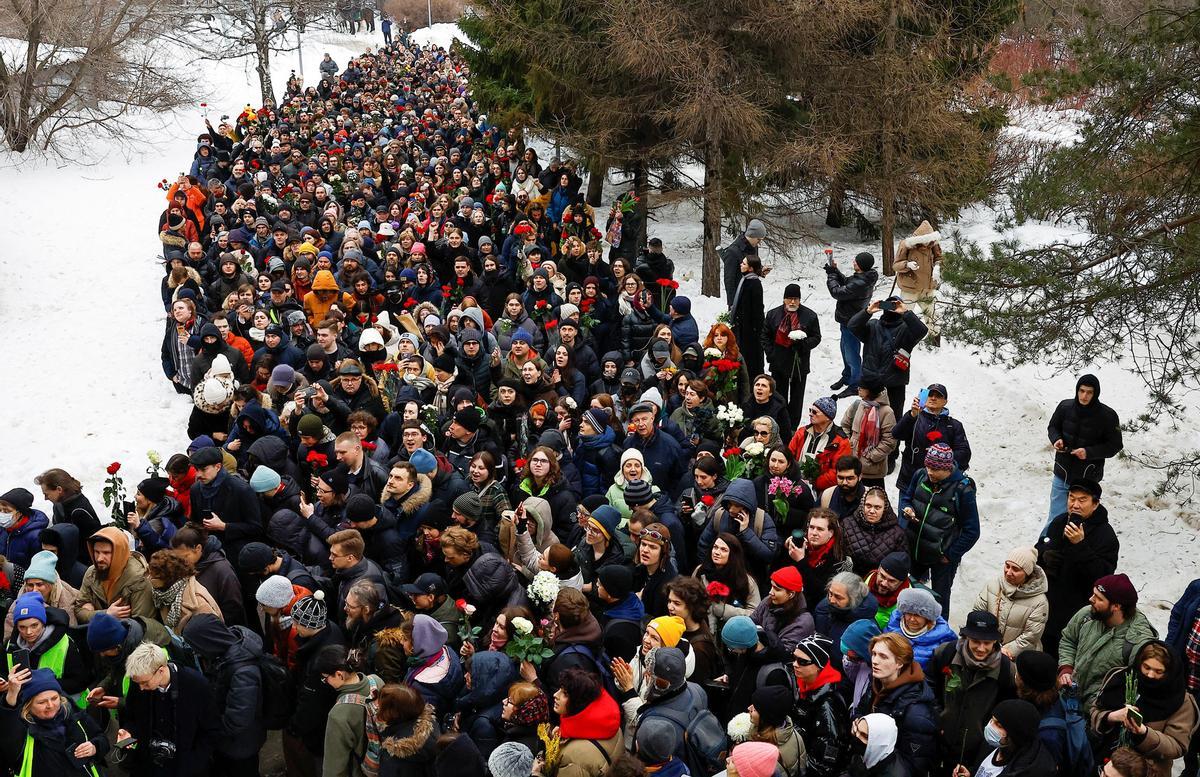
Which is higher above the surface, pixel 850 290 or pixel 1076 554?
pixel 850 290

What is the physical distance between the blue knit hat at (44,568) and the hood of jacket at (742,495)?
450 centimetres

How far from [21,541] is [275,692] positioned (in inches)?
103

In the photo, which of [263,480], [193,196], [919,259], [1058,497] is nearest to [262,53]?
[193,196]

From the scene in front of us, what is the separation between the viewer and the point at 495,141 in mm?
24969

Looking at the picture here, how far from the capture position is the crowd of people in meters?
4.98

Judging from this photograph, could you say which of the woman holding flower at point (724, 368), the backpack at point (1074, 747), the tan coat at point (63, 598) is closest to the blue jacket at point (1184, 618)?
the backpack at point (1074, 747)

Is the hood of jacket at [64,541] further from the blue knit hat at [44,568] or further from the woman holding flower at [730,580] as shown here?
the woman holding flower at [730,580]

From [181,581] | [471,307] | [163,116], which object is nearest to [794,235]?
[471,307]

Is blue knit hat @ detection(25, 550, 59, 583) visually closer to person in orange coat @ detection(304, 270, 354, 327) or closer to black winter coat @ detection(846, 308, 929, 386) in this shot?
person in orange coat @ detection(304, 270, 354, 327)

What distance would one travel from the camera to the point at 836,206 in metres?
18.7

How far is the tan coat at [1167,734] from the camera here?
4855mm

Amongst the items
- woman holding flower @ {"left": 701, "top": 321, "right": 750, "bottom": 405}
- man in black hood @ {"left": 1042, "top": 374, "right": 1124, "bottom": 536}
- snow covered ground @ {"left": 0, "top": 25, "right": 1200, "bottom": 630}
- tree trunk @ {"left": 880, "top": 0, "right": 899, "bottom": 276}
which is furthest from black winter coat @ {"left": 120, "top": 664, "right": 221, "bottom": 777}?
tree trunk @ {"left": 880, "top": 0, "right": 899, "bottom": 276}

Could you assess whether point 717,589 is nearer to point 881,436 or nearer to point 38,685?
point 881,436

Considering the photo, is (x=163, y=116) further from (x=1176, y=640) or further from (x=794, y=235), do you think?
(x=1176, y=640)
